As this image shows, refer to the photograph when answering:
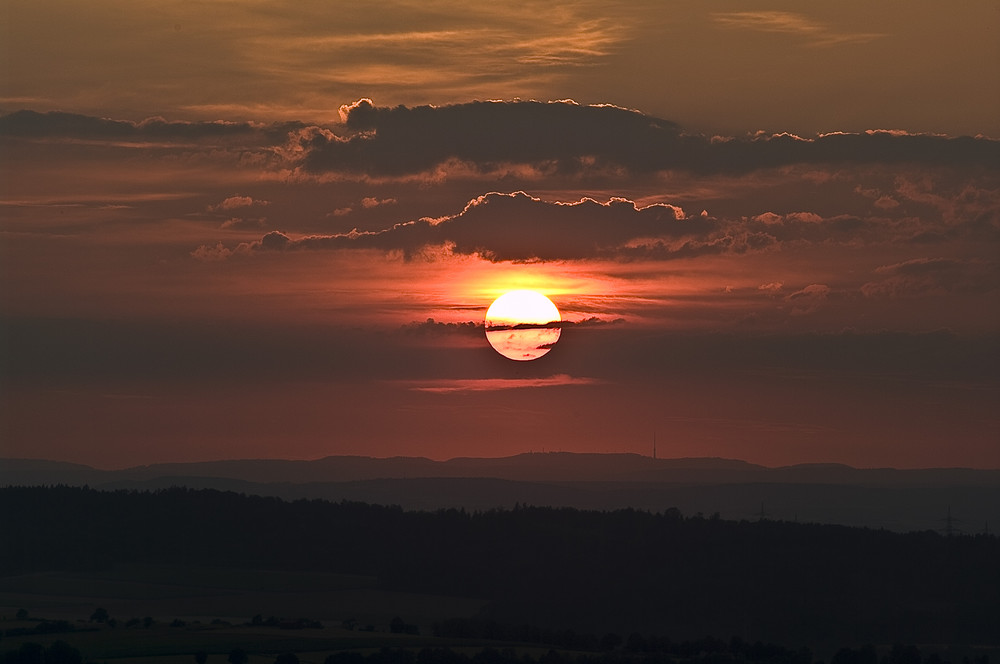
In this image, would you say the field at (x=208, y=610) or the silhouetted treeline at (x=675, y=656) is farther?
the field at (x=208, y=610)

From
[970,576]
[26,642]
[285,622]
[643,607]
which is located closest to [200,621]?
[285,622]

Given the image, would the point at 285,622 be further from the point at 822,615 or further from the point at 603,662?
the point at 822,615

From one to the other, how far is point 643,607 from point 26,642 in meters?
85.9

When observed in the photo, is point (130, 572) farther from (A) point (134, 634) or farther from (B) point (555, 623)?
(A) point (134, 634)

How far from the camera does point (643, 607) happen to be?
191 m

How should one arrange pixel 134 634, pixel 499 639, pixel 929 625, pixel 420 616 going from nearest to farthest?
1. pixel 134 634
2. pixel 499 639
3. pixel 420 616
4. pixel 929 625

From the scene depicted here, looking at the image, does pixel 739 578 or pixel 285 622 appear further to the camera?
pixel 739 578

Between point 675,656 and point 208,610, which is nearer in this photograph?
point 675,656

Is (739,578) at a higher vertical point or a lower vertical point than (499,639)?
higher

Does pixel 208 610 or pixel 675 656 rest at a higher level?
pixel 208 610

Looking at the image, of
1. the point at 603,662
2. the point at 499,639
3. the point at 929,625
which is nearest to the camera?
the point at 603,662

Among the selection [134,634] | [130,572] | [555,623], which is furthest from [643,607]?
[134,634]

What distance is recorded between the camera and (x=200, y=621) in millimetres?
146250

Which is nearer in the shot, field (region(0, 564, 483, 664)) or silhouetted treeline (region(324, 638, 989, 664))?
silhouetted treeline (region(324, 638, 989, 664))
